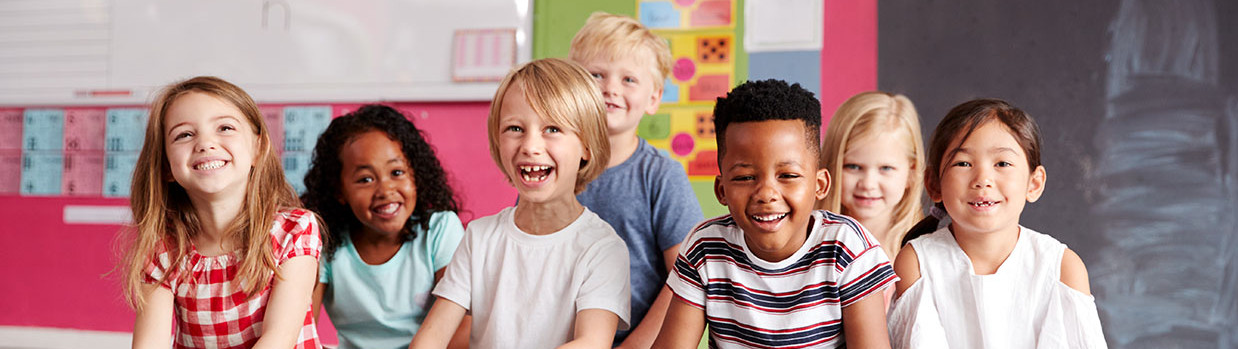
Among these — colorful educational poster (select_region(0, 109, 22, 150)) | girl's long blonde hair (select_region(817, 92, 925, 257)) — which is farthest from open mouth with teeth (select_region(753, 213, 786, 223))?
colorful educational poster (select_region(0, 109, 22, 150))

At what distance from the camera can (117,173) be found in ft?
11.4

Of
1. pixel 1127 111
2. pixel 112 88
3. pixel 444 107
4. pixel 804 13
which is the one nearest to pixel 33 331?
pixel 112 88

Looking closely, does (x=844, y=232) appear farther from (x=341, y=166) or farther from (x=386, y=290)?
(x=341, y=166)

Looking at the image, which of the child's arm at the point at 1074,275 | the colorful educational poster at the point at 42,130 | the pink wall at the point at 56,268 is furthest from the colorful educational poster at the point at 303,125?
the child's arm at the point at 1074,275

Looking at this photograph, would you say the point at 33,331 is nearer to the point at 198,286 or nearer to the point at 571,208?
the point at 198,286

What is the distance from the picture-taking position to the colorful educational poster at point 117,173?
11.4 feet

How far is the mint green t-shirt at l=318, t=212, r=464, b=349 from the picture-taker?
6.00 ft

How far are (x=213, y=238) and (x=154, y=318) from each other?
18cm

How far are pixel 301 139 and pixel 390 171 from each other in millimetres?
1578

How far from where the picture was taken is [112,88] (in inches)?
136

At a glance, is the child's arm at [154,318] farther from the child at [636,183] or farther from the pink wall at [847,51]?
the pink wall at [847,51]

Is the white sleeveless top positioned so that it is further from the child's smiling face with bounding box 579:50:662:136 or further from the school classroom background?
the school classroom background

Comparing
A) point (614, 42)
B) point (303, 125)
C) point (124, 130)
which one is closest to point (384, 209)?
point (614, 42)

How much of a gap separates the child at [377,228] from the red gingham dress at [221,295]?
1.13 ft
